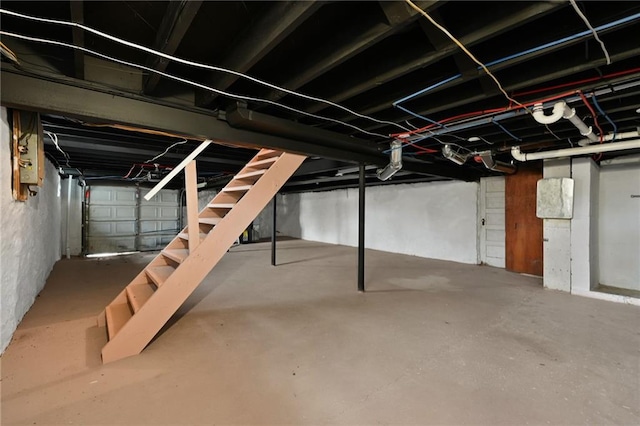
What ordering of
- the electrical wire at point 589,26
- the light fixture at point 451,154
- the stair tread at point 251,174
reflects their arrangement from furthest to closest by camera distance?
1. the light fixture at point 451,154
2. the stair tread at point 251,174
3. the electrical wire at point 589,26

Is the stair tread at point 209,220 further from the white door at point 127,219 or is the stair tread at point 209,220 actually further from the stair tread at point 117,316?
the white door at point 127,219

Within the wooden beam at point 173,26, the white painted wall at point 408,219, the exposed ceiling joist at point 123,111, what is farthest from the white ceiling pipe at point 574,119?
the white painted wall at point 408,219

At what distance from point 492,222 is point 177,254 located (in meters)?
5.12

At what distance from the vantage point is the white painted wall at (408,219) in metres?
5.37

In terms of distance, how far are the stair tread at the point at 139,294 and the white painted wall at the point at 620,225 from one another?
5.58 meters

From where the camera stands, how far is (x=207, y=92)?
1963 mm

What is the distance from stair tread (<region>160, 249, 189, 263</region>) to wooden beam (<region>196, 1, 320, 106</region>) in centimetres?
150

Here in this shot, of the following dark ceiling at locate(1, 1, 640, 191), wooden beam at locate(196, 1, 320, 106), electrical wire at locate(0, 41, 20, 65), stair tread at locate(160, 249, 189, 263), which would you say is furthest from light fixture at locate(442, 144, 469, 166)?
electrical wire at locate(0, 41, 20, 65)

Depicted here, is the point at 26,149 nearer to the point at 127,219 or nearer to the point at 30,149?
the point at 30,149

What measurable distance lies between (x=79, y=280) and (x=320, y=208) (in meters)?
6.01

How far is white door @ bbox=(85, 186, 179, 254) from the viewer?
6402 millimetres

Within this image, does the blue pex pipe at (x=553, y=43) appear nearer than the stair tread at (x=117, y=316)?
Yes

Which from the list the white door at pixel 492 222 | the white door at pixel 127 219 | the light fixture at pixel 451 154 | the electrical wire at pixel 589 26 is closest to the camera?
the electrical wire at pixel 589 26

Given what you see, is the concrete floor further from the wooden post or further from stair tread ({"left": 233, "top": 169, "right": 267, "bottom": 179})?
stair tread ({"left": 233, "top": 169, "right": 267, "bottom": 179})
